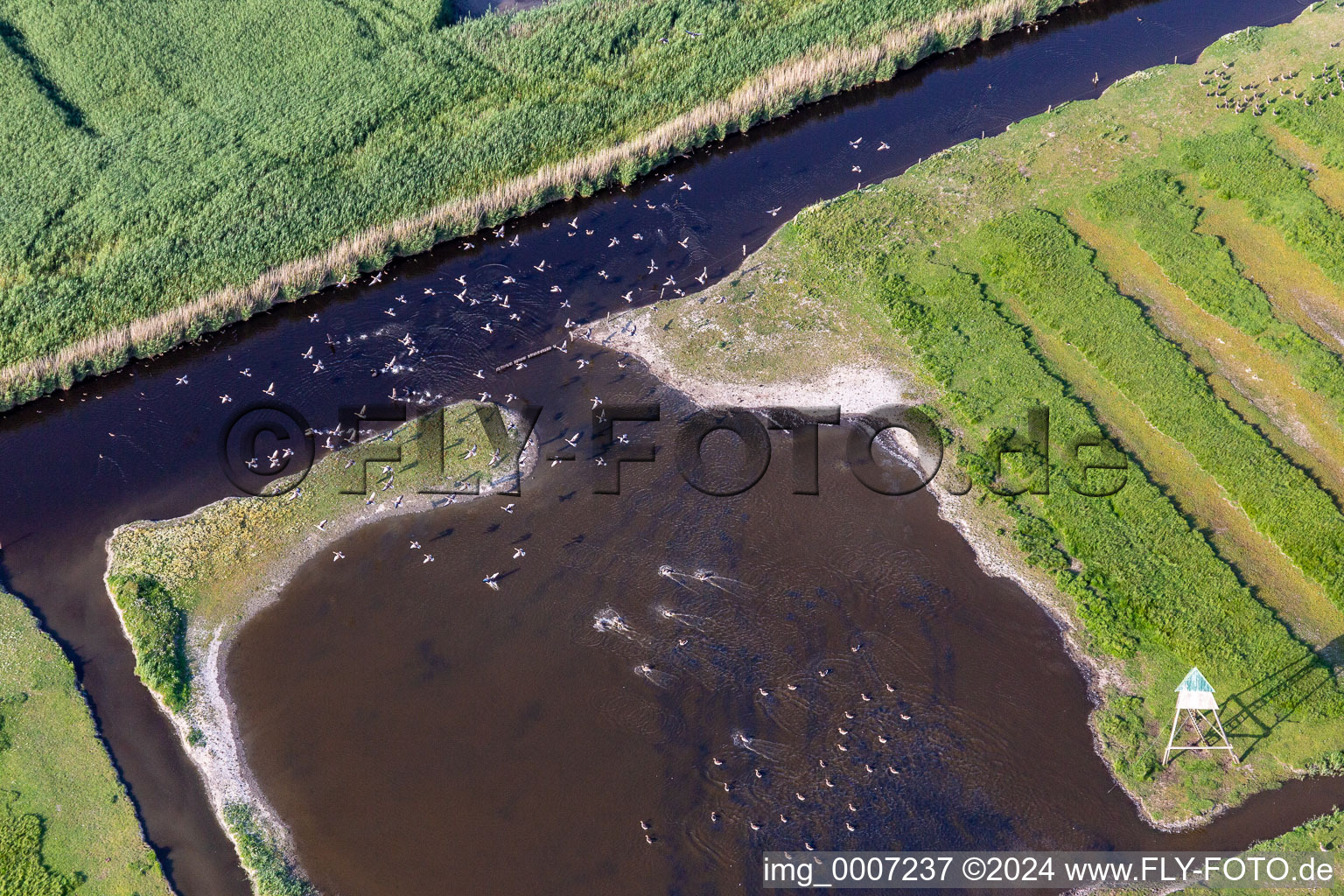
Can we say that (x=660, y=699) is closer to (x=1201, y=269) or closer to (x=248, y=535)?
(x=248, y=535)

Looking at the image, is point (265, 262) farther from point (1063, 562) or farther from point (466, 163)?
point (1063, 562)

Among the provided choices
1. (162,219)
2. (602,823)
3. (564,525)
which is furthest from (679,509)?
(162,219)

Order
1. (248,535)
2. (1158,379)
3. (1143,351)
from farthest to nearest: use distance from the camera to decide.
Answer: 1. (1143,351)
2. (1158,379)
3. (248,535)

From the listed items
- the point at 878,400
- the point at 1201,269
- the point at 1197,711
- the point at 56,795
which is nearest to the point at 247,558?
the point at 56,795

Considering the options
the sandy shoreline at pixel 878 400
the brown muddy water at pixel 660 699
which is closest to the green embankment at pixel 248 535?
the brown muddy water at pixel 660 699

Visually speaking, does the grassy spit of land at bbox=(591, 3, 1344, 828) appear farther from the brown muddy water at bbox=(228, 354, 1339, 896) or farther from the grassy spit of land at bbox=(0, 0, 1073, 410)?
the grassy spit of land at bbox=(0, 0, 1073, 410)

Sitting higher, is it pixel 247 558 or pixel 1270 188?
pixel 247 558
